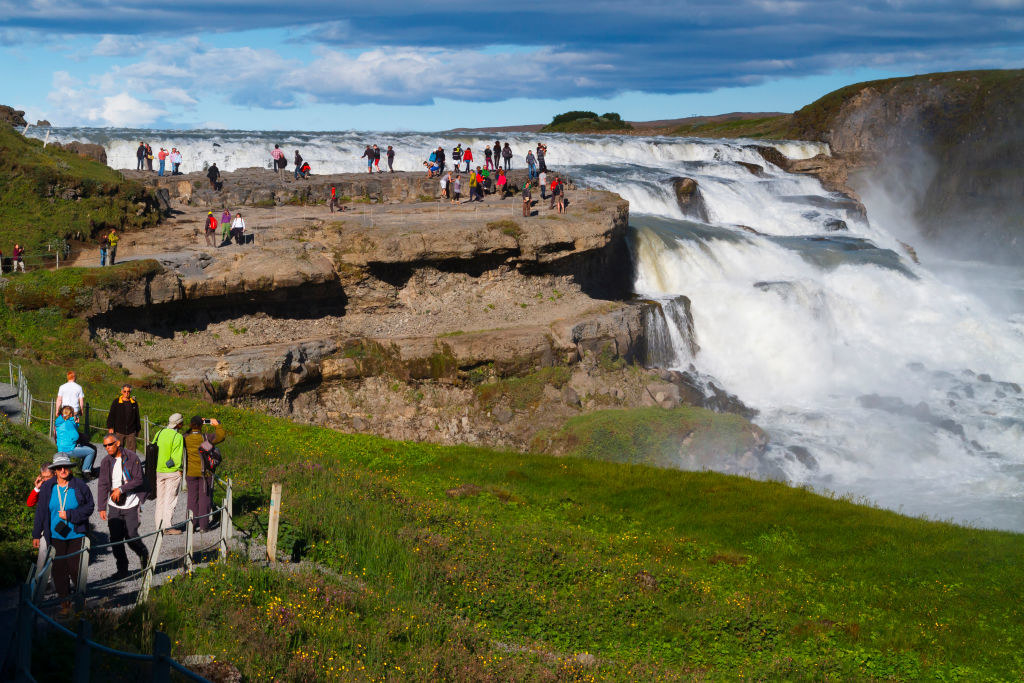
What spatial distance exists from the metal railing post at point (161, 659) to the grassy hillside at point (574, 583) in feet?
10.2

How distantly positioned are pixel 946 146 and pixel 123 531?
70.2 metres

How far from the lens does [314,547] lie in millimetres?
14477

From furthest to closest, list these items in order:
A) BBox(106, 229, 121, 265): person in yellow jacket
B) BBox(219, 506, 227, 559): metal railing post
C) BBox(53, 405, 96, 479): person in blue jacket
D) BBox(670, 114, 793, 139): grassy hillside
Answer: BBox(670, 114, 793, 139): grassy hillside < BBox(106, 229, 121, 265): person in yellow jacket < BBox(53, 405, 96, 479): person in blue jacket < BBox(219, 506, 227, 559): metal railing post

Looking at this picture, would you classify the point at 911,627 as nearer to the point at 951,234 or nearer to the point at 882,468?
the point at 882,468

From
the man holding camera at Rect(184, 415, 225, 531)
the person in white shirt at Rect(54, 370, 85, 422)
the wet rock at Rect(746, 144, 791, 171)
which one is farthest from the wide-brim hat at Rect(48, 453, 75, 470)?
the wet rock at Rect(746, 144, 791, 171)

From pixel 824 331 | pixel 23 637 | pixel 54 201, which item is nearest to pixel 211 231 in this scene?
pixel 54 201

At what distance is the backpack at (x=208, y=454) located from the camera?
14.0m

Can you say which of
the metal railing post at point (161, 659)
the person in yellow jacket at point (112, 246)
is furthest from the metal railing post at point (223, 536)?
the person in yellow jacket at point (112, 246)

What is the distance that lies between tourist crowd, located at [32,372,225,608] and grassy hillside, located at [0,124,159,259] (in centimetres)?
1572

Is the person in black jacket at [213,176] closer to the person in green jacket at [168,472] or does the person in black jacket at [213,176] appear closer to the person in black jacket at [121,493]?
the person in green jacket at [168,472]

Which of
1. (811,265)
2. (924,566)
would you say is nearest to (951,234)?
(811,265)

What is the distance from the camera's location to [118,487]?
39.7ft

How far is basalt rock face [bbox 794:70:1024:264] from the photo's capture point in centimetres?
6266

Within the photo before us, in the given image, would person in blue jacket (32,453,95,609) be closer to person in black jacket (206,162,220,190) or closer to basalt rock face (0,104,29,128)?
person in black jacket (206,162,220,190)
